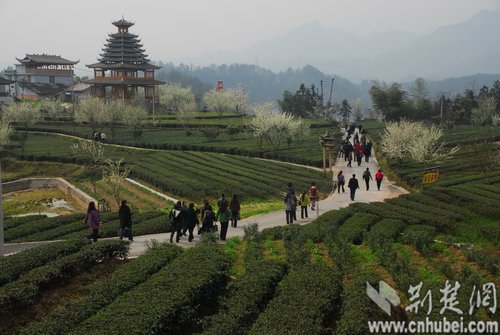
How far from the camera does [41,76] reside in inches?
4274

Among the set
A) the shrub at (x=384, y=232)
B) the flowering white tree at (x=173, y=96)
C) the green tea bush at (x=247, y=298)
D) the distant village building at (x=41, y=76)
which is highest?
the distant village building at (x=41, y=76)

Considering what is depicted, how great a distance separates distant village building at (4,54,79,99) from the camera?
102 m

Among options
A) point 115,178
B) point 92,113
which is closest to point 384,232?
point 115,178

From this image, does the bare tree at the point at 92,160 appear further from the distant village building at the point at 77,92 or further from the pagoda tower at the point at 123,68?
the distant village building at the point at 77,92

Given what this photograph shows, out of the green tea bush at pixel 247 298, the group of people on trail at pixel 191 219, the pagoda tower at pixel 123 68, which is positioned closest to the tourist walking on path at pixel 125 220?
the group of people on trail at pixel 191 219

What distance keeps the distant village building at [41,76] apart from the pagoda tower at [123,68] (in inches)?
564

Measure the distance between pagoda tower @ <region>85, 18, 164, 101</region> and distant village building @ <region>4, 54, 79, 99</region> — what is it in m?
14.3

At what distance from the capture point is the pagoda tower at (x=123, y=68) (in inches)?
3477

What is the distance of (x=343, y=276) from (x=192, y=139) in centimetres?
4531

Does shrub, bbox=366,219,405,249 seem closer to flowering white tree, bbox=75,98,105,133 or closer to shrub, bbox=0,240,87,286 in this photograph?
shrub, bbox=0,240,87,286

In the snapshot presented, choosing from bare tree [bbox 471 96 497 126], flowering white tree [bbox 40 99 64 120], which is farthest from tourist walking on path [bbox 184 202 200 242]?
flowering white tree [bbox 40 99 64 120]

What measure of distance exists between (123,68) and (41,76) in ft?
93.5

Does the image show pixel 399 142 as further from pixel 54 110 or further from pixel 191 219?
pixel 54 110

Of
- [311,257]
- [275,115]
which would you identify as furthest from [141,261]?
[275,115]
